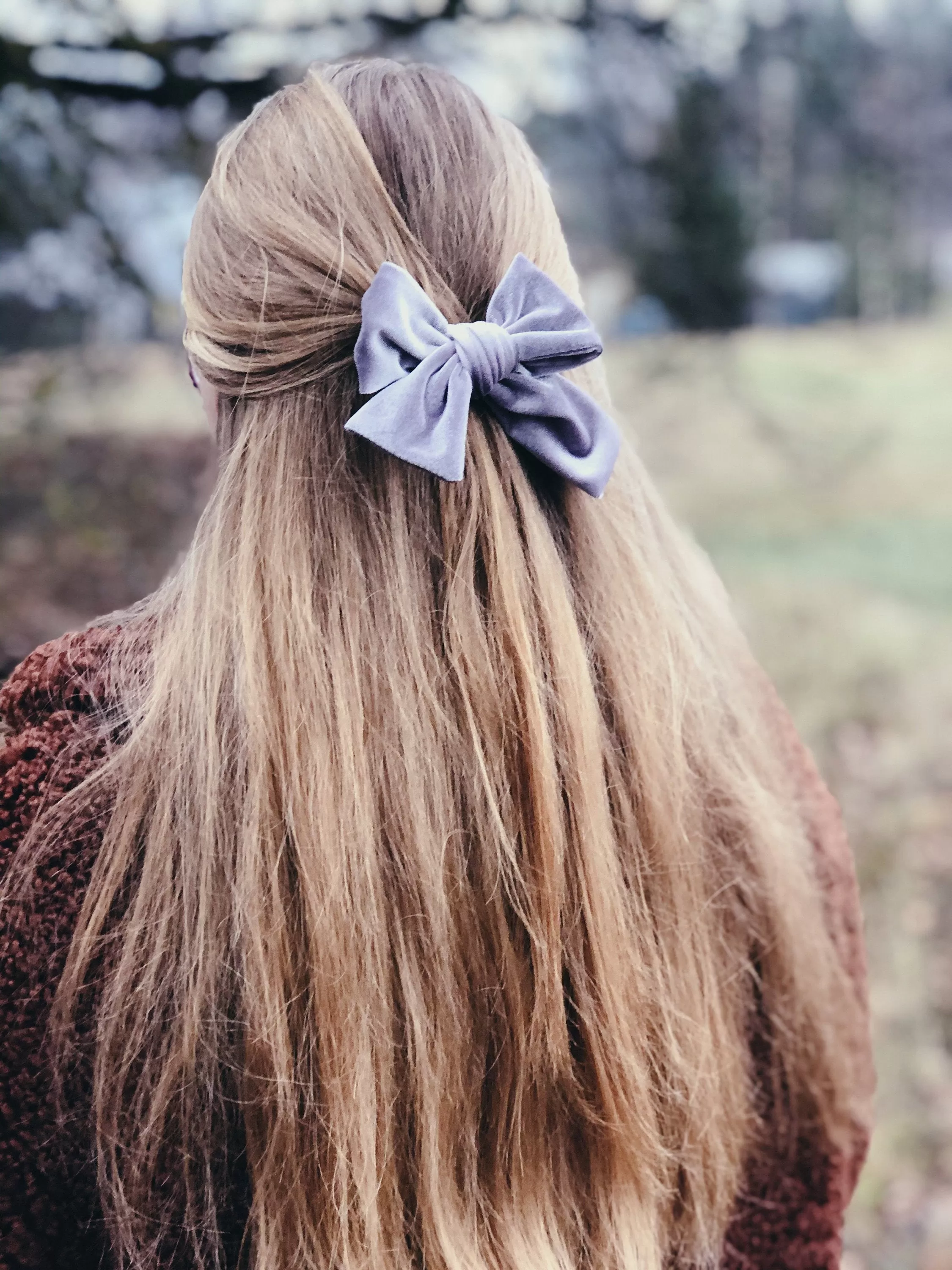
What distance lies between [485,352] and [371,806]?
0.37 meters

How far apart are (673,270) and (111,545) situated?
96.5 inches

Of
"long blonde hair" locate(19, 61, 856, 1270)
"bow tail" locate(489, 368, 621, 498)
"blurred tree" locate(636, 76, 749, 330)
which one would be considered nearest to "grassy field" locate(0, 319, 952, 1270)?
"blurred tree" locate(636, 76, 749, 330)

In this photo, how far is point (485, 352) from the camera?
805mm

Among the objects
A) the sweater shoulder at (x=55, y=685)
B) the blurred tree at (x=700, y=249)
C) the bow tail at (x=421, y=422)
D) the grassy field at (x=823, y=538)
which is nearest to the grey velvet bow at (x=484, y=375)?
the bow tail at (x=421, y=422)

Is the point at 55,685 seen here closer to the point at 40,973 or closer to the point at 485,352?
the point at 40,973

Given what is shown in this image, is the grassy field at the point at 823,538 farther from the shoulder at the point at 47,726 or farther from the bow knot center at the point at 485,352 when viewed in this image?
the bow knot center at the point at 485,352

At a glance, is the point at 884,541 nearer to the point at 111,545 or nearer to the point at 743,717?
the point at 111,545

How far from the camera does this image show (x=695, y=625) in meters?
1.01

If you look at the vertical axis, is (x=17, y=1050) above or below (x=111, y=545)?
above

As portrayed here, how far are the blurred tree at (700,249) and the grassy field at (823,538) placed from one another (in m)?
0.13

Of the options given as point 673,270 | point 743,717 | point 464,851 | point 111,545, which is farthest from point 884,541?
point 464,851

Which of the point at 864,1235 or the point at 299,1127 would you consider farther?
the point at 864,1235

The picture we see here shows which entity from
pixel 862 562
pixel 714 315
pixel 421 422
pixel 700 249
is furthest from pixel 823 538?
pixel 421 422

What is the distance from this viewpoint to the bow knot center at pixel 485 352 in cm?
80
